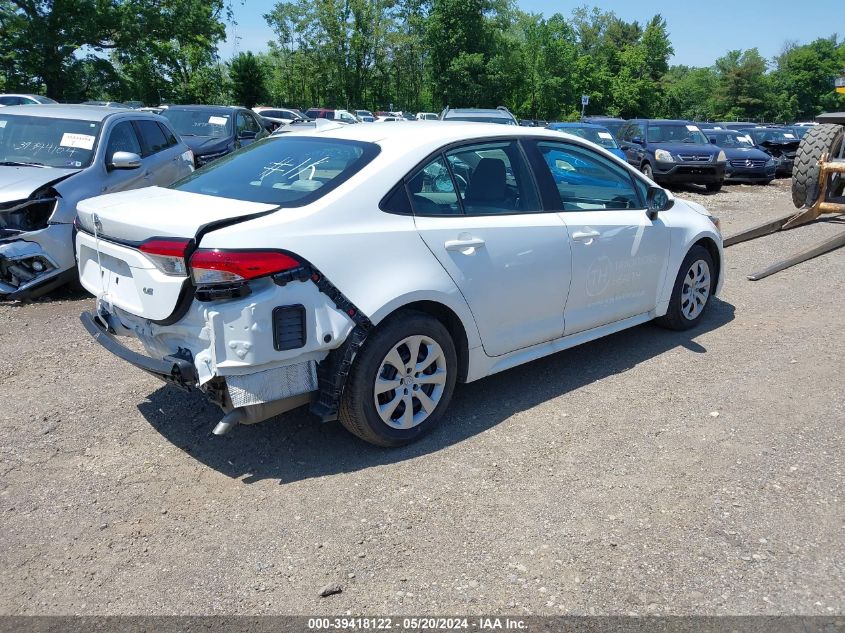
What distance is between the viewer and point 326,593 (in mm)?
2770

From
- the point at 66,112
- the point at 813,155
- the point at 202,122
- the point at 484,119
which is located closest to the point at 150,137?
the point at 66,112

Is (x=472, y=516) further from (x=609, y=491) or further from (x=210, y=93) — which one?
(x=210, y=93)

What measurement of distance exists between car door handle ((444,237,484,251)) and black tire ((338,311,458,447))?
411 mm

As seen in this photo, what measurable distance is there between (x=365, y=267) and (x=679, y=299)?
3.13 meters

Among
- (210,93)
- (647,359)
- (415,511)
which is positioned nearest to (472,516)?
(415,511)

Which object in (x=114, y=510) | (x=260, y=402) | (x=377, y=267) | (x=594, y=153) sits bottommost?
(x=114, y=510)

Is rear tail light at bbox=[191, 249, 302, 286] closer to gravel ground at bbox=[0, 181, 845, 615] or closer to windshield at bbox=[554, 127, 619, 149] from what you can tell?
gravel ground at bbox=[0, 181, 845, 615]

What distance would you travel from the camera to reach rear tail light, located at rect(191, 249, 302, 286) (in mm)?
3162

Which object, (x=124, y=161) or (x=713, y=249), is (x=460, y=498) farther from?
(x=124, y=161)

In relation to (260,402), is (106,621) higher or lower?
lower

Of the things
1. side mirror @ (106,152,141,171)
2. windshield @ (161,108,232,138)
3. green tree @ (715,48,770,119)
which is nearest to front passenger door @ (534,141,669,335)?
side mirror @ (106,152,141,171)

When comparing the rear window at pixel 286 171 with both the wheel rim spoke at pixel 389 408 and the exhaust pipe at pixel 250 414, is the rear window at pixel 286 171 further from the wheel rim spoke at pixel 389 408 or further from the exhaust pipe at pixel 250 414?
the wheel rim spoke at pixel 389 408

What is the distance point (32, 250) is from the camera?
20.9ft

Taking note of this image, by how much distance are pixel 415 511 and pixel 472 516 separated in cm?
27
